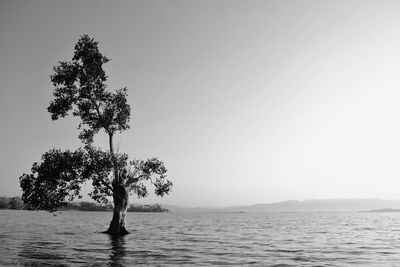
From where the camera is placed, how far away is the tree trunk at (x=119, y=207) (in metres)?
45.7

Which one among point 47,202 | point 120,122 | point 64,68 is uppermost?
point 64,68

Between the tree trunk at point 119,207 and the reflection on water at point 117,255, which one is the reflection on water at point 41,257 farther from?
the tree trunk at point 119,207

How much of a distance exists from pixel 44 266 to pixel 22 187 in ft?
74.5

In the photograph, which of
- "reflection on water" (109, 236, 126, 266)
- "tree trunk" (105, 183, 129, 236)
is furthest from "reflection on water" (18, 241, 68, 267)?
"tree trunk" (105, 183, 129, 236)

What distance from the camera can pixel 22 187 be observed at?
43375 millimetres

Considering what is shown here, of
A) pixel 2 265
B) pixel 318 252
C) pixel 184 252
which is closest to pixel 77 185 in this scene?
pixel 184 252

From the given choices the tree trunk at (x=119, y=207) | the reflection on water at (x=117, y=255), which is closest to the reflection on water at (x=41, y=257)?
the reflection on water at (x=117, y=255)

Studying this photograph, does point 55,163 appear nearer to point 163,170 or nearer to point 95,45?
point 163,170

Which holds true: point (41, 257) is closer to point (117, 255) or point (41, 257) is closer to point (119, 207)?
point (117, 255)

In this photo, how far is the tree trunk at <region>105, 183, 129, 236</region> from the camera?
4566 centimetres

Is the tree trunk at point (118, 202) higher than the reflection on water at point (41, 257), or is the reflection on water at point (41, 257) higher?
the tree trunk at point (118, 202)

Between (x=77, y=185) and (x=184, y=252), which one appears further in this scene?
(x=77, y=185)

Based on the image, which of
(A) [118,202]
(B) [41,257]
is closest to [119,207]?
(A) [118,202]

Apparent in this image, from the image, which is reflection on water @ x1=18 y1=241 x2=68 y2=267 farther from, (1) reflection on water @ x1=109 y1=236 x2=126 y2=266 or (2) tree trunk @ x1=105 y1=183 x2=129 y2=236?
(2) tree trunk @ x1=105 y1=183 x2=129 y2=236
